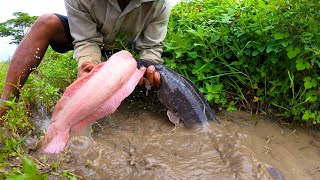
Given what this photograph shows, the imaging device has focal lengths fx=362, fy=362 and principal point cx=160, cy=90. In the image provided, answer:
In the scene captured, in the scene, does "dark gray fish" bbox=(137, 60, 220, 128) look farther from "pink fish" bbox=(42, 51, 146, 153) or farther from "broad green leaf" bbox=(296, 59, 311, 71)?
"broad green leaf" bbox=(296, 59, 311, 71)

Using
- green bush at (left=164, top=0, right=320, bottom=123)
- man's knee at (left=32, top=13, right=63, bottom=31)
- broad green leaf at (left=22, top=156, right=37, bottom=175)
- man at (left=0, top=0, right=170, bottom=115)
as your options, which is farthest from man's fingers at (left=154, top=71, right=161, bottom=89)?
broad green leaf at (left=22, top=156, right=37, bottom=175)

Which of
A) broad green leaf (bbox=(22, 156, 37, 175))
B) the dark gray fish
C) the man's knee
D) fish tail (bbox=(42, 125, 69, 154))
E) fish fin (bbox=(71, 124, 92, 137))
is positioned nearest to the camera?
broad green leaf (bbox=(22, 156, 37, 175))

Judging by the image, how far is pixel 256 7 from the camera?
3.97m

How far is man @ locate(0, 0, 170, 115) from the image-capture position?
334 centimetres

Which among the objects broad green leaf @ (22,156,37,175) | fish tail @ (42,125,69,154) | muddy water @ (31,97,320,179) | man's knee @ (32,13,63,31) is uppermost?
man's knee @ (32,13,63,31)

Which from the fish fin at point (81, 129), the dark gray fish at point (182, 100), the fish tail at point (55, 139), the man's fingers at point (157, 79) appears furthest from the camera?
the man's fingers at point (157, 79)

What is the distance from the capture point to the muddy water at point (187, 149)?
2.44 meters

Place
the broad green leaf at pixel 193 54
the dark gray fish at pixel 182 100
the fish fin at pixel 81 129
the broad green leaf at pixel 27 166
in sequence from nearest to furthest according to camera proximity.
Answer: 1. the broad green leaf at pixel 27 166
2. the fish fin at pixel 81 129
3. the dark gray fish at pixel 182 100
4. the broad green leaf at pixel 193 54

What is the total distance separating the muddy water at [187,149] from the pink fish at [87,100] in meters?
0.17

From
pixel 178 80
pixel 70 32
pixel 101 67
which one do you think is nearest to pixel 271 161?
pixel 178 80

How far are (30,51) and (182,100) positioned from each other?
1.49 m

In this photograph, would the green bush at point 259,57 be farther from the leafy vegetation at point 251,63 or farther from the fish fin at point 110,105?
the fish fin at point 110,105

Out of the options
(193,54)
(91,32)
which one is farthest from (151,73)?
(91,32)

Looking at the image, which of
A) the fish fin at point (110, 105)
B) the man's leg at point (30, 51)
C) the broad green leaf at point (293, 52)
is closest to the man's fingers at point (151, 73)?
the fish fin at point (110, 105)
